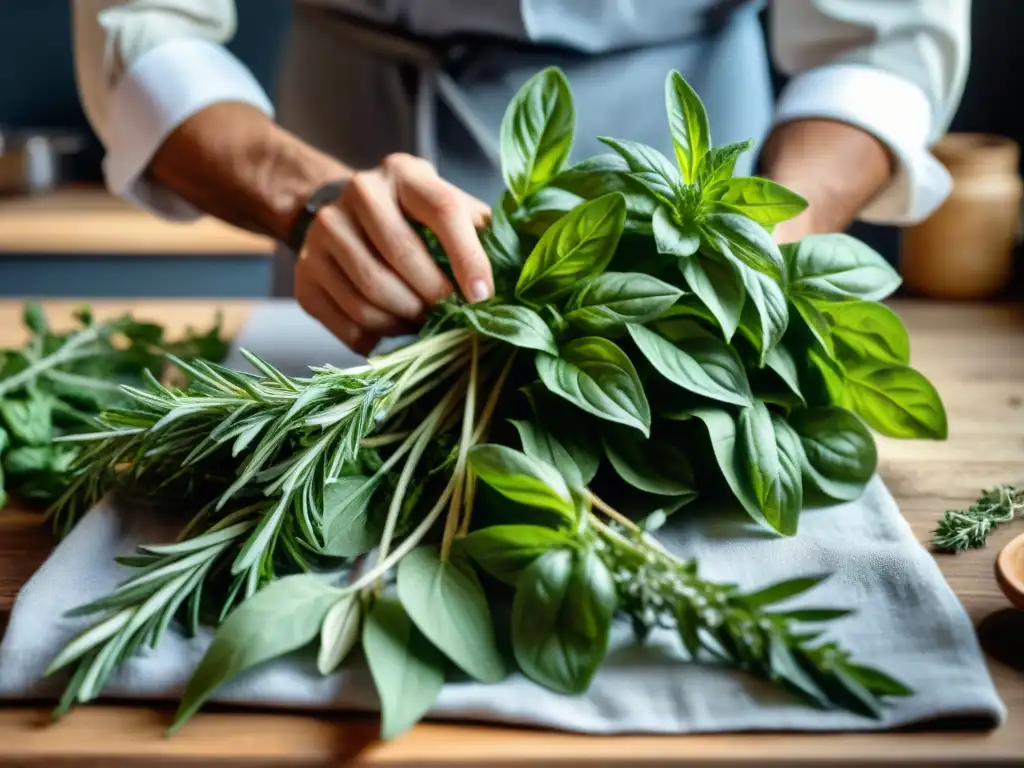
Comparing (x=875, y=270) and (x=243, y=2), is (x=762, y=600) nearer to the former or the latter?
(x=875, y=270)

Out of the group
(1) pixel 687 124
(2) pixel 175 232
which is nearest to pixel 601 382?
(1) pixel 687 124

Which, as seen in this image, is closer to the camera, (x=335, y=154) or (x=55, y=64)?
(x=335, y=154)

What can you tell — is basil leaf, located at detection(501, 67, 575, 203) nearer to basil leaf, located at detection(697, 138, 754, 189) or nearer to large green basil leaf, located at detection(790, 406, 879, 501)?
basil leaf, located at detection(697, 138, 754, 189)

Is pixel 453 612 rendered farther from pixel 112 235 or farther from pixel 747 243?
pixel 112 235

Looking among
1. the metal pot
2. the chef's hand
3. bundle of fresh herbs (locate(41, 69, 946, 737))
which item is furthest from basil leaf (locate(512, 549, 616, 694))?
the metal pot

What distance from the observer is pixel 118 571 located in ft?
1.75

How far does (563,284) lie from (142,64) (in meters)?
0.49

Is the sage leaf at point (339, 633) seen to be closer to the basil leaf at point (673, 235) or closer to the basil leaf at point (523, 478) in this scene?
the basil leaf at point (523, 478)

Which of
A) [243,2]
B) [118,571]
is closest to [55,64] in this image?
[243,2]

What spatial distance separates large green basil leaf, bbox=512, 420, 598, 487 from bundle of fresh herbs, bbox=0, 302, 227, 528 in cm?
23

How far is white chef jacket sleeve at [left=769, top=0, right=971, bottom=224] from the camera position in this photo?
851 mm

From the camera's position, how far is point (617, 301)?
0.54 meters

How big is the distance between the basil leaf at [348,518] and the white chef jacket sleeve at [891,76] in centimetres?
52

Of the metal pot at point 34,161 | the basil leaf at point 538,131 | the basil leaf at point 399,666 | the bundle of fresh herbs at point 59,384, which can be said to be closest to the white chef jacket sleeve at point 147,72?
the bundle of fresh herbs at point 59,384
